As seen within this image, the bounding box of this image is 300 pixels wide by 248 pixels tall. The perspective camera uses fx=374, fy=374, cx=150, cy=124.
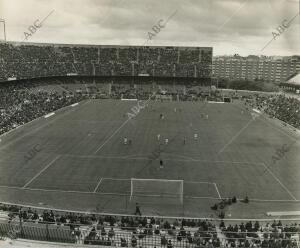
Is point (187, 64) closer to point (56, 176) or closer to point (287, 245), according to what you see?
point (56, 176)

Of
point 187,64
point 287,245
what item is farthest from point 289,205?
point 187,64

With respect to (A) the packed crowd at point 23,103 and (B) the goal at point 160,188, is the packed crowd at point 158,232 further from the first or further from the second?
(A) the packed crowd at point 23,103

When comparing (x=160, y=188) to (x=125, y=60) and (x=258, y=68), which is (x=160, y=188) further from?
(x=258, y=68)

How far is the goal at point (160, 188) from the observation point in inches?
1061

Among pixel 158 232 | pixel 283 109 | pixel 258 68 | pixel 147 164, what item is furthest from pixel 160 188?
pixel 258 68

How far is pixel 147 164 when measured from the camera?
118ft

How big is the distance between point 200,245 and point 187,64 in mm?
96324

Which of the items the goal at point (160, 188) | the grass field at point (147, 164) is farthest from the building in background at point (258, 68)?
the goal at point (160, 188)

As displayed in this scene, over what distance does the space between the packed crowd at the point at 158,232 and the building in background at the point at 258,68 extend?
14239cm

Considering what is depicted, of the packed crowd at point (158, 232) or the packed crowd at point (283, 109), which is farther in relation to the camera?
the packed crowd at point (283, 109)

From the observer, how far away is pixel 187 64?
362ft

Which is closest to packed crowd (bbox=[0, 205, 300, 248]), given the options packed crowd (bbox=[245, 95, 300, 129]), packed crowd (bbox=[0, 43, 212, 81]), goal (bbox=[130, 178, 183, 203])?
goal (bbox=[130, 178, 183, 203])

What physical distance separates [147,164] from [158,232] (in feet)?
54.6

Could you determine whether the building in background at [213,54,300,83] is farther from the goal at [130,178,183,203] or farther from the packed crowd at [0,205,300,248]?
the packed crowd at [0,205,300,248]
